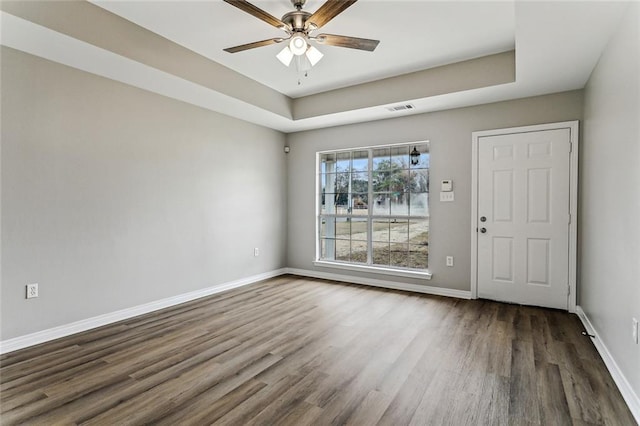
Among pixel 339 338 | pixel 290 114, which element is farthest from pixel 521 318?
pixel 290 114

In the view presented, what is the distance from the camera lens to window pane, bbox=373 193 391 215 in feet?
16.5

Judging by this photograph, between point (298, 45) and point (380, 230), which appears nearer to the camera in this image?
point (298, 45)

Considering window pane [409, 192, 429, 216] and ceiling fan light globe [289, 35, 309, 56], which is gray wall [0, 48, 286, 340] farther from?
window pane [409, 192, 429, 216]

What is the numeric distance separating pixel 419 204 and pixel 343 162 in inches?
56.2

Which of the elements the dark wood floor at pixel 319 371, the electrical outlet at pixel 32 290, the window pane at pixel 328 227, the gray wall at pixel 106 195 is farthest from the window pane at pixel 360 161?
the electrical outlet at pixel 32 290

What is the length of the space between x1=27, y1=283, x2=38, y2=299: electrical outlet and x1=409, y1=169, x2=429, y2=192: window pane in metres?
4.40

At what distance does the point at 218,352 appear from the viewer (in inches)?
108

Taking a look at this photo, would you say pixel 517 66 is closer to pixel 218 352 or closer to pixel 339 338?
pixel 339 338

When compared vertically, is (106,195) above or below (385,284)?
above

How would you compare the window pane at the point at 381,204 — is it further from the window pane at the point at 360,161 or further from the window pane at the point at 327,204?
the window pane at the point at 327,204

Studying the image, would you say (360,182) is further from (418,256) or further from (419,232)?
(418,256)

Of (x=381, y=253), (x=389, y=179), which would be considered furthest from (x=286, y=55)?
(x=381, y=253)

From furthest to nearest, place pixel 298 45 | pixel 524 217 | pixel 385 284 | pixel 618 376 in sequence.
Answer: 1. pixel 385 284
2. pixel 524 217
3. pixel 298 45
4. pixel 618 376

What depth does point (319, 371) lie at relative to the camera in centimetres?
242
